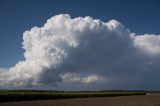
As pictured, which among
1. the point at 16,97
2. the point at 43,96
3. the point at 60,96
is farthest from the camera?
the point at 60,96

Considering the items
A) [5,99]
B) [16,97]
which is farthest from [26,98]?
[5,99]

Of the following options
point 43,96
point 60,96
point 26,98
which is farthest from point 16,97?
point 60,96

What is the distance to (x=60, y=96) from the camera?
90.4 meters

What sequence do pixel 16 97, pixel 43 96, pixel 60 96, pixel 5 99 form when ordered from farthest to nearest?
pixel 60 96, pixel 43 96, pixel 16 97, pixel 5 99

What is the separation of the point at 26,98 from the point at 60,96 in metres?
17.4

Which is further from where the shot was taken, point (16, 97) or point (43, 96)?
point (43, 96)

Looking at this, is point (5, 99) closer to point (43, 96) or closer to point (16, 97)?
point (16, 97)

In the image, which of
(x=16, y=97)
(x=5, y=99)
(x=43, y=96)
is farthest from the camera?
(x=43, y=96)

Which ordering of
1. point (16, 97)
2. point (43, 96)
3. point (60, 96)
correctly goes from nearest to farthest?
point (16, 97)
point (43, 96)
point (60, 96)

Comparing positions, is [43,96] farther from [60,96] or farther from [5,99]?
[5,99]

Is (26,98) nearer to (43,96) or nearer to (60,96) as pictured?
(43,96)

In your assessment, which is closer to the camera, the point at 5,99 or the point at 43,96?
the point at 5,99

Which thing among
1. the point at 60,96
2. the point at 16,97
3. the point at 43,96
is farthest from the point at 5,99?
the point at 60,96

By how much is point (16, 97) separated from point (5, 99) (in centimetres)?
484
